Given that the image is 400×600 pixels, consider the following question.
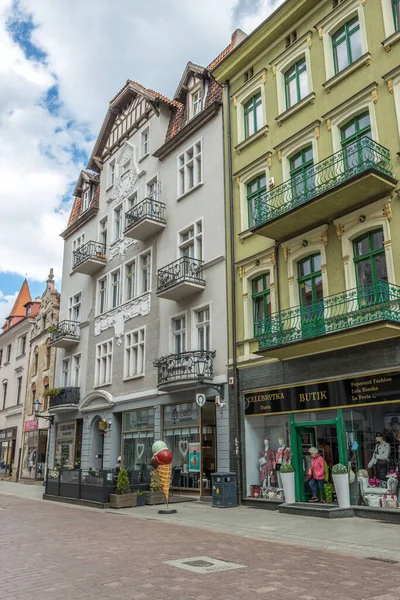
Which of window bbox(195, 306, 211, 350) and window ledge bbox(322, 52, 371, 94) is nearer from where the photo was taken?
window ledge bbox(322, 52, 371, 94)

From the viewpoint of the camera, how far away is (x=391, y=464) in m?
13.3

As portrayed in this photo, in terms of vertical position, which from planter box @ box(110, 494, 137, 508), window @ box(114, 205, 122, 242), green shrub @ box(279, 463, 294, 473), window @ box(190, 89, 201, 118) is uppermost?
window @ box(190, 89, 201, 118)

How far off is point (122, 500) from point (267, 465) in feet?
15.7

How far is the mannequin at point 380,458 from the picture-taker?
1341 centimetres

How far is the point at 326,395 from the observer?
48.3 feet

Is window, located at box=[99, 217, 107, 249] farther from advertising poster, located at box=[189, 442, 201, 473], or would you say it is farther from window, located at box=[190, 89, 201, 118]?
advertising poster, located at box=[189, 442, 201, 473]

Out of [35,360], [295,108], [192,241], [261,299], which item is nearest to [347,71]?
[295,108]

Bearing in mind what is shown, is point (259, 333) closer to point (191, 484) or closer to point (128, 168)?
point (191, 484)

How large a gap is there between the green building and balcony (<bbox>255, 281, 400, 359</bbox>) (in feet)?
0.17

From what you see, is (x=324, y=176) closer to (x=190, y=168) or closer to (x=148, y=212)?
(x=190, y=168)

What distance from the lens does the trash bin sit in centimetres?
1644

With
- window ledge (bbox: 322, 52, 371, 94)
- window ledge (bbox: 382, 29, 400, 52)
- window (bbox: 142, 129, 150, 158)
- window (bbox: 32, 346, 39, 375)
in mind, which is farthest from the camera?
window (bbox: 32, 346, 39, 375)

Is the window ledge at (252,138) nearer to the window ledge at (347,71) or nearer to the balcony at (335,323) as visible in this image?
the window ledge at (347,71)

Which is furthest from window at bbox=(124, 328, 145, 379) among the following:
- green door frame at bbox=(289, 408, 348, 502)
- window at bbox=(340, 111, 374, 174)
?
window at bbox=(340, 111, 374, 174)
